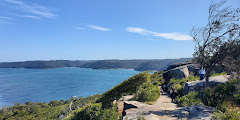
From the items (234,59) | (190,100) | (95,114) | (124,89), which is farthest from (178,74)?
(95,114)

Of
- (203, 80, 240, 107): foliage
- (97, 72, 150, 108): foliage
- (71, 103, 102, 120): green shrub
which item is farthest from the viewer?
(203, 80, 240, 107): foliage

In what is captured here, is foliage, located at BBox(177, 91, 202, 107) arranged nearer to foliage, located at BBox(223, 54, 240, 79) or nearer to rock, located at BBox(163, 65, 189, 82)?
foliage, located at BBox(223, 54, 240, 79)

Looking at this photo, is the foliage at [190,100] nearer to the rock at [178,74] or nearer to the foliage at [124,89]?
the foliage at [124,89]

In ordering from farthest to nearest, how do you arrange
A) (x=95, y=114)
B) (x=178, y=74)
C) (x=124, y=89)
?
(x=178, y=74)
(x=124, y=89)
(x=95, y=114)

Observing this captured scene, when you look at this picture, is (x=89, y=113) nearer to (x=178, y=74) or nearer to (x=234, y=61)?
(x=234, y=61)

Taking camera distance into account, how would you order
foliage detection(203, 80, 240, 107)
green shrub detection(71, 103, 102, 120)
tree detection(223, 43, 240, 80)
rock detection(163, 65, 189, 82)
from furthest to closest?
rock detection(163, 65, 189, 82) < foliage detection(203, 80, 240, 107) < tree detection(223, 43, 240, 80) < green shrub detection(71, 103, 102, 120)

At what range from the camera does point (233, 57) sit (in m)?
8.70

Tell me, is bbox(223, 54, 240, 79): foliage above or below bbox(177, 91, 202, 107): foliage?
above

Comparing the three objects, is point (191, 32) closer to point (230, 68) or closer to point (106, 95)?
point (230, 68)

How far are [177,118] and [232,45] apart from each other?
18.2 feet

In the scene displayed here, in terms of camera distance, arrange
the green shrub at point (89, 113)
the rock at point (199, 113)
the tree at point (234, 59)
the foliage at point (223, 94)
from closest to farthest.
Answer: the rock at point (199, 113), the green shrub at point (89, 113), the tree at point (234, 59), the foliage at point (223, 94)

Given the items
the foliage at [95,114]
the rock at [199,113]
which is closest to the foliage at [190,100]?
the rock at [199,113]

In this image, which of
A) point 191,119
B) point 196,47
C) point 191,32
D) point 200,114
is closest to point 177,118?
point 191,119

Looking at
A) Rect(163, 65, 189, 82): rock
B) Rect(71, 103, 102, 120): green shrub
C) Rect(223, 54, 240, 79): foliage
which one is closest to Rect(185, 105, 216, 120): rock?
Rect(223, 54, 240, 79): foliage
